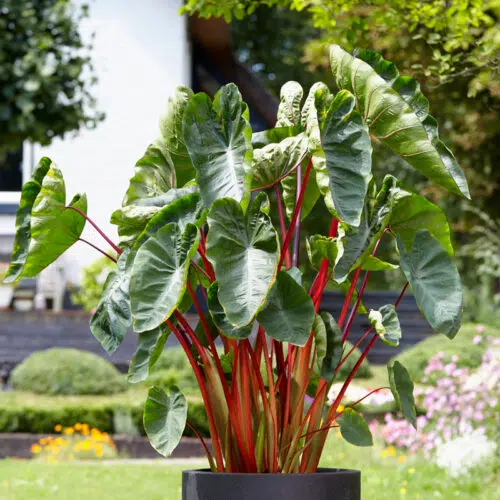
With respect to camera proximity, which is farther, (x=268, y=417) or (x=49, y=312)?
(x=49, y=312)

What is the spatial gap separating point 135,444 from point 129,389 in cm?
131

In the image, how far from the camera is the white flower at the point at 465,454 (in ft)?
16.1

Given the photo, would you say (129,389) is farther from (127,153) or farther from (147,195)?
(147,195)

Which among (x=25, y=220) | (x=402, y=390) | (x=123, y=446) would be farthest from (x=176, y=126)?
(x=123, y=446)

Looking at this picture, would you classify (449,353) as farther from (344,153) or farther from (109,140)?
(344,153)

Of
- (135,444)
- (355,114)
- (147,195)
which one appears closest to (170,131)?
(147,195)

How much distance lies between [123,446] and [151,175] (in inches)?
189

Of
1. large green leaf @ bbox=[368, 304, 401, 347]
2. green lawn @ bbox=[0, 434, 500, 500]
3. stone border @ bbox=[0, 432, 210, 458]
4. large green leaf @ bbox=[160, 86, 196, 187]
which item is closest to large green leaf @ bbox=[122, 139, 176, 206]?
large green leaf @ bbox=[160, 86, 196, 187]

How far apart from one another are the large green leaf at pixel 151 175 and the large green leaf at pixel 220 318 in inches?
17.9

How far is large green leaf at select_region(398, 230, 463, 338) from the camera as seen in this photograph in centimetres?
206

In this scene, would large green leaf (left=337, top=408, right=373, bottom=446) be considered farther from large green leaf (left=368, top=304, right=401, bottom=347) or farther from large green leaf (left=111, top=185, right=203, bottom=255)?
large green leaf (left=111, top=185, right=203, bottom=255)

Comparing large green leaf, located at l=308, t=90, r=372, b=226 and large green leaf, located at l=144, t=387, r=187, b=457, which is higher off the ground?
large green leaf, located at l=308, t=90, r=372, b=226

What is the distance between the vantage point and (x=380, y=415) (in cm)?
766

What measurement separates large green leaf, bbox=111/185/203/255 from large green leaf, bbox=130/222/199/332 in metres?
0.05
